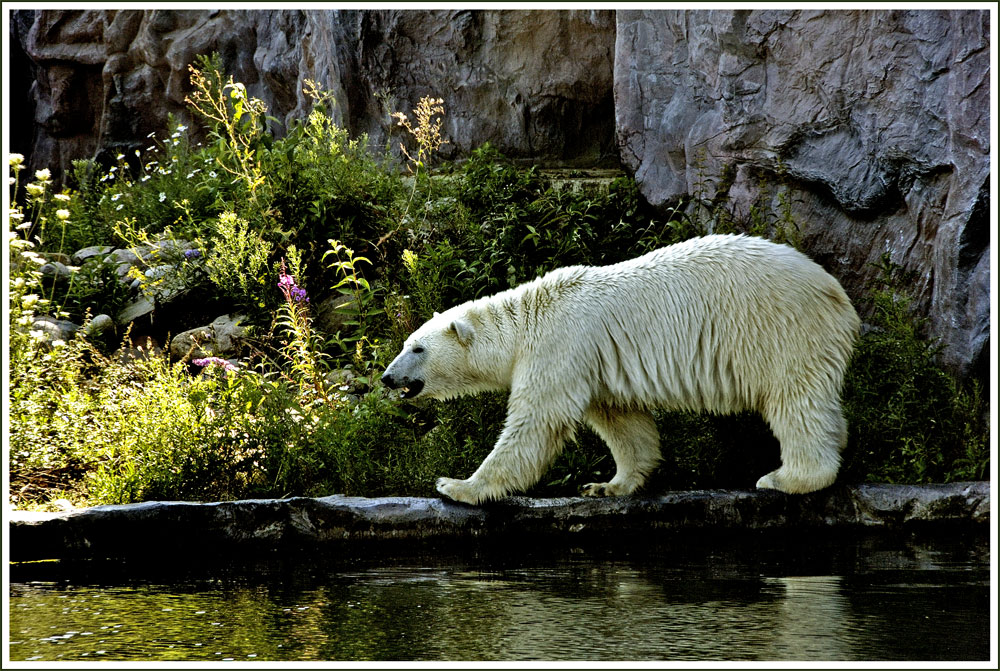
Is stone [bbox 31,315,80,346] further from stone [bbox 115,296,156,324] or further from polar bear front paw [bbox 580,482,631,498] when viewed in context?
polar bear front paw [bbox 580,482,631,498]

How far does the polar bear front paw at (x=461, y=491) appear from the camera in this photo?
511 cm

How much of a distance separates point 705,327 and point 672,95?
3557 mm

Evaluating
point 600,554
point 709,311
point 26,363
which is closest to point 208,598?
point 600,554

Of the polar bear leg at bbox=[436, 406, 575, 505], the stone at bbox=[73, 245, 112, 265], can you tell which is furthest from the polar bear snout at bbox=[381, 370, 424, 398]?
the stone at bbox=[73, 245, 112, 265]

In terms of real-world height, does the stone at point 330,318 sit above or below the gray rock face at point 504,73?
below

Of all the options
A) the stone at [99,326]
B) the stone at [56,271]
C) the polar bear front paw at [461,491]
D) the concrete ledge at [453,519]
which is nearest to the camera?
the concrete ledge at [453,519]

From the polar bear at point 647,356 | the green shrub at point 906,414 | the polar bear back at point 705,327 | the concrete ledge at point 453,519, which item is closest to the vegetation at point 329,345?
the green shrub at point 906,414

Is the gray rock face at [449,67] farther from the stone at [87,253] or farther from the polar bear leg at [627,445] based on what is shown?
the polar bear leg at [627,445]

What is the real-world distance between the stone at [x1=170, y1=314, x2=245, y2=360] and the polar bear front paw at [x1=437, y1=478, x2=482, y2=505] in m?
3.03

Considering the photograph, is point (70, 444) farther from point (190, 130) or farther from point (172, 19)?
point (172, 19)

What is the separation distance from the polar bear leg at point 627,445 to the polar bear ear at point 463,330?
884mm

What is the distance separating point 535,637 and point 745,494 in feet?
7.23

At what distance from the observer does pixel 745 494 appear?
5.20m

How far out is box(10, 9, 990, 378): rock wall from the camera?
5.99 metres
